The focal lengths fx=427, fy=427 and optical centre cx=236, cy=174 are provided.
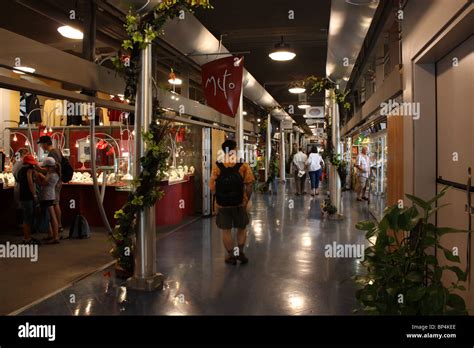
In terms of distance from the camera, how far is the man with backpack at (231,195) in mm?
5297

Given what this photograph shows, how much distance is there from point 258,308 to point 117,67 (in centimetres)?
277

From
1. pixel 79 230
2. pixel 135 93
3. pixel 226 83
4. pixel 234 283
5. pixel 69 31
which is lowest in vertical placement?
pixel 234 283

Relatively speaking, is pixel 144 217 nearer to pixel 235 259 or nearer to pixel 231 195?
pixel 231 195

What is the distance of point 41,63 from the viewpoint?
3.88 m

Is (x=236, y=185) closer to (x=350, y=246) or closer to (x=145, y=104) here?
(x=145, y=104)

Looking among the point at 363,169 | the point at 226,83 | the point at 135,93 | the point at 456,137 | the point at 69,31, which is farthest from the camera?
the point at 363,169

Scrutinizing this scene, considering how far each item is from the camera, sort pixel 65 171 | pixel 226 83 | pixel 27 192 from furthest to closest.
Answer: pixel 65 171
pixel 226 83
pixel 27 192

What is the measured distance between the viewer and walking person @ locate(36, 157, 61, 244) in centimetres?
661

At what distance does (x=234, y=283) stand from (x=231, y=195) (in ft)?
3.80

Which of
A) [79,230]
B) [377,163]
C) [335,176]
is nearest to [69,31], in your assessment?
[79,230]

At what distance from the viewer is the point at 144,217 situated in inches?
177

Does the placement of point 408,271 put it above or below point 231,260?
above

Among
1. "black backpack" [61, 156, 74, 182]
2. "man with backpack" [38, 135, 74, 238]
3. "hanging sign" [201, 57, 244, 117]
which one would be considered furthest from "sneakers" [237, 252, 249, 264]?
"black backpack" [61, 156, 74, 182]

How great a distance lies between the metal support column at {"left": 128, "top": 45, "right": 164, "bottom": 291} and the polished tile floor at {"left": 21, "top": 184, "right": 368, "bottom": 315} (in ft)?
0.46
